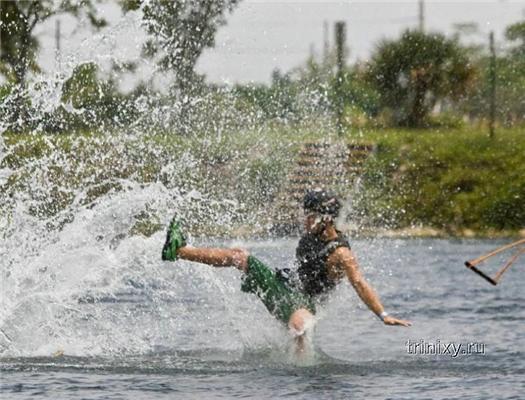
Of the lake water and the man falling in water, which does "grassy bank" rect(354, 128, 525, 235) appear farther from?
the man falling in water

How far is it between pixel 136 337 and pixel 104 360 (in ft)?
4.64

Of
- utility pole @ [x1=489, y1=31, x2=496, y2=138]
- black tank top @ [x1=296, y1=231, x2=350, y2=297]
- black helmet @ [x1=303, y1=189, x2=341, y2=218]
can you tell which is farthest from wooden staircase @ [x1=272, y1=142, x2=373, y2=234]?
black helmet @ [x1=303, y1=189, x2=341, y2=218]

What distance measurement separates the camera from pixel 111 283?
1736cm

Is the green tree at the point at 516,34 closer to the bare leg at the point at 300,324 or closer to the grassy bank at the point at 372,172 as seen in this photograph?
the grassy bank at the point at 372,172

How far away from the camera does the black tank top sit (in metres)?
15.6

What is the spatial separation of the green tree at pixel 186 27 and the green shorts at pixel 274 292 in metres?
12.1

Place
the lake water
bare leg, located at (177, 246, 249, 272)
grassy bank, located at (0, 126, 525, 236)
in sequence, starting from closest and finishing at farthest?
the lake water → bare leg, located at (177, 246, 249, 272) → grassy bank, located at (0, 126, 525, 236)

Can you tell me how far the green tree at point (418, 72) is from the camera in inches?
1628

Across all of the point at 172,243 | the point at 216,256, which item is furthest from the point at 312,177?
the point at 172,243

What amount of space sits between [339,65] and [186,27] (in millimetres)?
11506

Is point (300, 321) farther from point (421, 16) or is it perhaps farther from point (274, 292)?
point (421, 16)

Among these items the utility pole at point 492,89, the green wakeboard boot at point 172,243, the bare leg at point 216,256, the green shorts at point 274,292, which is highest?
the utility pole at point 492,89

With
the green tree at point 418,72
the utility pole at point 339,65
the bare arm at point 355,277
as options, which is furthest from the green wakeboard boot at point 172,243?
the green tree at point 418,72

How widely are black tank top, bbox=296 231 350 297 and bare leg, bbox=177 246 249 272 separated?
53 cm
